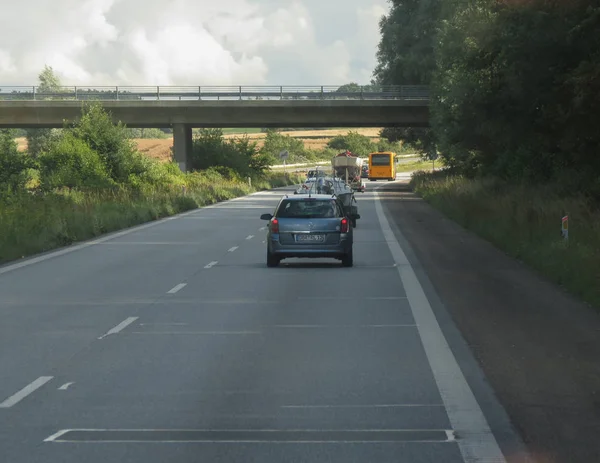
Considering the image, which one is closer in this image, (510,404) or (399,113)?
(510,404)

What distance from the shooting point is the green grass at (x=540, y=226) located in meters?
20.6

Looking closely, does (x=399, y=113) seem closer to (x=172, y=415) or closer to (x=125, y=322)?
(x=125, y=322)

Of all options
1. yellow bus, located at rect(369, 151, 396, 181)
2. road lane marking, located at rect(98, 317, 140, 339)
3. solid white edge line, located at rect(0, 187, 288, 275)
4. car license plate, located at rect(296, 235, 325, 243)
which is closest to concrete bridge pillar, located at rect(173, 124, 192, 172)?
solid white edge line, located at rect(0, 187, 288, 275)

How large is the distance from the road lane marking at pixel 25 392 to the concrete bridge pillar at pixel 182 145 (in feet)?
249

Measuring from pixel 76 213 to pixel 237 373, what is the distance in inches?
1157

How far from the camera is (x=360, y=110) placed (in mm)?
84688

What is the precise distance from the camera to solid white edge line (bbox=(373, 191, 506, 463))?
8469mm

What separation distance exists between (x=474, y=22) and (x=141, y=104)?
50.8m

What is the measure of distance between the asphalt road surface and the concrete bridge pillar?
63918 millimetres

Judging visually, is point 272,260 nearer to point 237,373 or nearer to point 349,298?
point 349,298

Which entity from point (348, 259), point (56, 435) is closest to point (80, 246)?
point (348, 259)

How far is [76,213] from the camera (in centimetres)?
4047

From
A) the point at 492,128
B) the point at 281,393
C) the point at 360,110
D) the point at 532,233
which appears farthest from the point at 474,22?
the point at 360,110

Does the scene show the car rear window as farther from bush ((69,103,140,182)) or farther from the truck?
the truck
